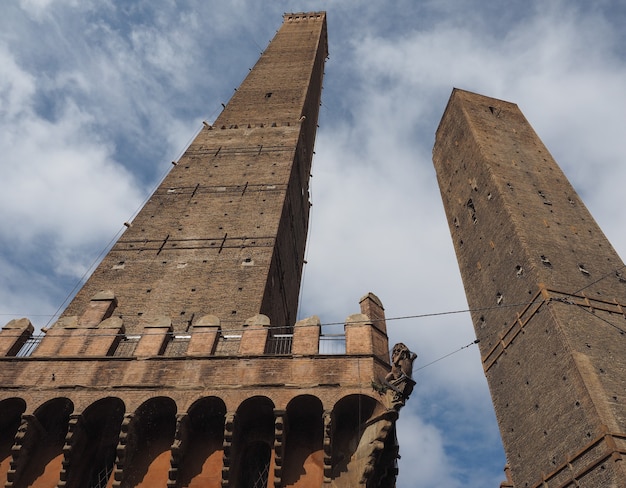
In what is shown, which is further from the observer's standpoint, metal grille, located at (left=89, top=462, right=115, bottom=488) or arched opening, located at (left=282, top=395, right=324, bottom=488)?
metal grille, located at (left=89, top=462, right=115, bottom=488)

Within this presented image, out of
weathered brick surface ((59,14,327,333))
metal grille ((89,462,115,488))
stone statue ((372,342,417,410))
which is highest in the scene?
weathered brick surface ((59,14,327,333))

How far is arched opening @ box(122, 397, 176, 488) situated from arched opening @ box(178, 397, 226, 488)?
0.26 metres

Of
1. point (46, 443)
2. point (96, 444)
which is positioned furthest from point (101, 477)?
point (46, 443)

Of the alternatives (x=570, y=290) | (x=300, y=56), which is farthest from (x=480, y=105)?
(x=570, y=290)

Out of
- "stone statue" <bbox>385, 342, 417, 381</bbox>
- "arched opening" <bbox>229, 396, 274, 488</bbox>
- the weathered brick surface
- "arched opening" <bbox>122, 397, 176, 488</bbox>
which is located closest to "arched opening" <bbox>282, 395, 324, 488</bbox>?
"arched opening" <bbox>229, 396, 274, 488</bbox>

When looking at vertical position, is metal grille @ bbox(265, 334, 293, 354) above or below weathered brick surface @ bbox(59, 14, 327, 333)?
below

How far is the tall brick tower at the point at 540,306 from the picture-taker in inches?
483

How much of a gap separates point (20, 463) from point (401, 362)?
495 centimetres

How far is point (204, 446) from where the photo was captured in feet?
22.7

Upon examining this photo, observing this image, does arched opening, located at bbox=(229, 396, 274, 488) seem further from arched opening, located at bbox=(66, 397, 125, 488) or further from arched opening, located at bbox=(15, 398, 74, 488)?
arched opening, located at bbox=(15, 398, 74, 488)

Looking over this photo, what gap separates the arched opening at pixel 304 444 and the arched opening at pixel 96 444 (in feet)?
7.43

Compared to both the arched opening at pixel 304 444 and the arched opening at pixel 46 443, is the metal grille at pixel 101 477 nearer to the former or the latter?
the arched opening at pixel 46 443

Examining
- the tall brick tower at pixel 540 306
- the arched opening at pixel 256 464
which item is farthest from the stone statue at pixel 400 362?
the tall brick tower at pixel 540 306

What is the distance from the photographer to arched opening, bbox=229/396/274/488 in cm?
682
